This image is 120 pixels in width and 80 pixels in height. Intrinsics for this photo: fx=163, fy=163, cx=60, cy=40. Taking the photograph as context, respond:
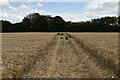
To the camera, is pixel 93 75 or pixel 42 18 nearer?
pixel 93 75

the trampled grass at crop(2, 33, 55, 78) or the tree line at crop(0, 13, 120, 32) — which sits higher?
the tree line at crop(0, 13, 120, 32)

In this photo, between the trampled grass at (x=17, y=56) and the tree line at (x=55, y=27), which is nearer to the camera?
the trampled grass at (x=17, y=56)

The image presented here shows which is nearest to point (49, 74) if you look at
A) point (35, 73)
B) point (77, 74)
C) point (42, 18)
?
point (35, 73)

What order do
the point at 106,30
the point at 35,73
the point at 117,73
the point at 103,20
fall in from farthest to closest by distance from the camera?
the point at 103,20
the point at 106,30
the point at 35,73
the point at 117,73

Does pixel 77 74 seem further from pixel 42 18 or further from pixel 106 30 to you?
pixel 42 18

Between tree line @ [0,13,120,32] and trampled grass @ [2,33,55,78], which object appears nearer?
trampled grass @ [2,33,55,78]

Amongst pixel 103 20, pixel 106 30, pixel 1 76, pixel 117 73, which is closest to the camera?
pixel 1 76

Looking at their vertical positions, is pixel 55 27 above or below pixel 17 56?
above

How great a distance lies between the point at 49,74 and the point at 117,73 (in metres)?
3.36

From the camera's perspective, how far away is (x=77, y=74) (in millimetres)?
8312

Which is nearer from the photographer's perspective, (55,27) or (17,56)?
(17,56)

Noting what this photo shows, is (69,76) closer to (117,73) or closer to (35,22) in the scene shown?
(117,73)

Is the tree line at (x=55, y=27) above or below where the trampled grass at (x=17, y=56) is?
above

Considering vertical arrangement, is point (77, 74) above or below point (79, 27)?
below
